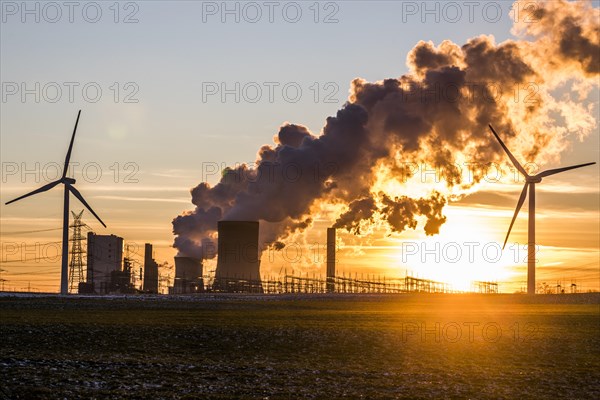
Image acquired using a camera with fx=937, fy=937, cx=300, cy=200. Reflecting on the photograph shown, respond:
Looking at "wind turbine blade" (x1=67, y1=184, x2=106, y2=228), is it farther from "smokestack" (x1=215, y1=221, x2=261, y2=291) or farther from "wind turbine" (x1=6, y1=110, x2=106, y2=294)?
"smokestack" (x1=215, y1=221, x2=261, y2=291)

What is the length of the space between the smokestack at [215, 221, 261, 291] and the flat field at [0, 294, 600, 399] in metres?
95.8

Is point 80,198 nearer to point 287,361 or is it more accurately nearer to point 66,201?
point 66,201

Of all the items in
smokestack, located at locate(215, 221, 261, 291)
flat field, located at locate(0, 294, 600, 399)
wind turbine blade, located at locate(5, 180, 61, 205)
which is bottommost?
flat field, located at locate(0, 294, 600, 399)

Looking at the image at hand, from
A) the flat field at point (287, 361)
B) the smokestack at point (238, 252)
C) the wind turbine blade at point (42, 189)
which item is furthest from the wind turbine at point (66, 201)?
the flat field at point (287, 361)

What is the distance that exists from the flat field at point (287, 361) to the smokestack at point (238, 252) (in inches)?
3772

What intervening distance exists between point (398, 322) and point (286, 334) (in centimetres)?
2039

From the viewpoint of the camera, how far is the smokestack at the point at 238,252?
563 ft

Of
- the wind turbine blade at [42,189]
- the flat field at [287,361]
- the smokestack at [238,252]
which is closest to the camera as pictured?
the flat field at [287,361]

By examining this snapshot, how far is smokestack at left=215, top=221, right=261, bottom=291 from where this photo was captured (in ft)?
563

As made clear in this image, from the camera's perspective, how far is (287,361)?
1935 inches

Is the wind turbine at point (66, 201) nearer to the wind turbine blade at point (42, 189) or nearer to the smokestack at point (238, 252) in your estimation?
the wind turbine blade at point (42, 189)

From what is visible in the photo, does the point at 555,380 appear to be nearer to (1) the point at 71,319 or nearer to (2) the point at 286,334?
(2) the point at 286,334

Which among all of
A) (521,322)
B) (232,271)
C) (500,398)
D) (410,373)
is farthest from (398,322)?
(232,271)

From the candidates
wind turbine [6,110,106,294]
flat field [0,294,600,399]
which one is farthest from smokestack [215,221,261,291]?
flat field [0,294,600,399]
